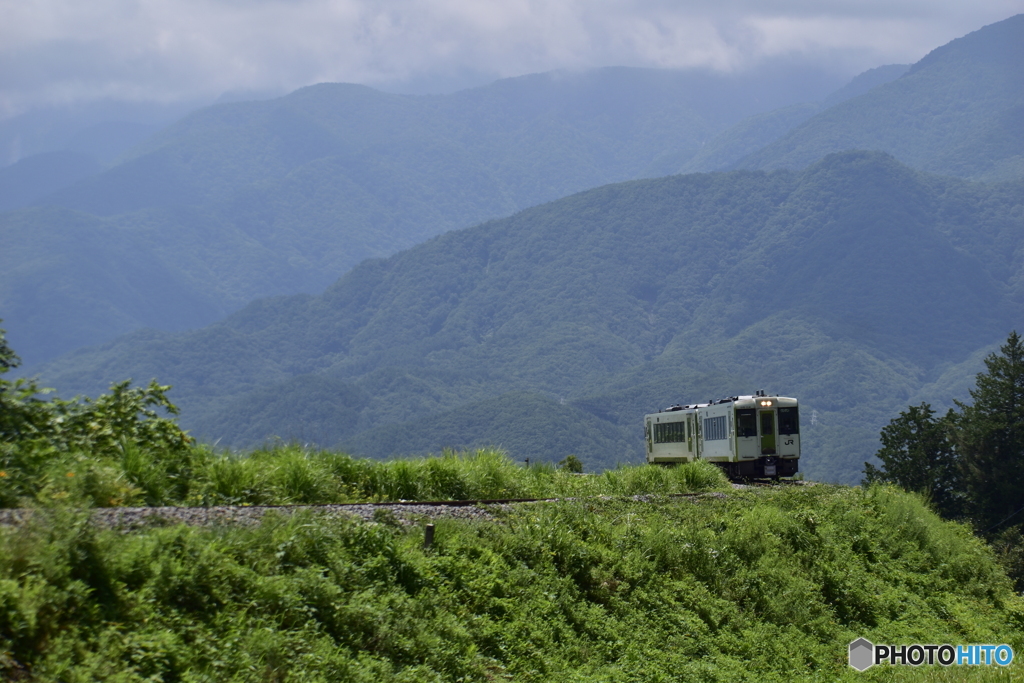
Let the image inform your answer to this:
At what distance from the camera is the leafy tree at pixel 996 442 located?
5359 cm

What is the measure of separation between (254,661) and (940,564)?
1327 cm

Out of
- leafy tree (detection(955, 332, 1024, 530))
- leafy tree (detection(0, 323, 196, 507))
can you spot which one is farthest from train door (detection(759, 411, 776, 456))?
leafy tree (detection(955, 332, 1024, 530))

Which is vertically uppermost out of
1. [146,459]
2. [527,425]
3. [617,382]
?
[617,382]

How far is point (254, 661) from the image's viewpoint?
7.70 metres

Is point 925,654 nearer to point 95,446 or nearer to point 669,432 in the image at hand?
point 95,446

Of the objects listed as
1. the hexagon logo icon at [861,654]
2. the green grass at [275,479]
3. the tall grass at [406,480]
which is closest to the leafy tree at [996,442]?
the tall grass at [406,480]

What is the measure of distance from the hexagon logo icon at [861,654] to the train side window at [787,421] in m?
16.5

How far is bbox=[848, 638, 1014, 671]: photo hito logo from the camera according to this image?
11844mm

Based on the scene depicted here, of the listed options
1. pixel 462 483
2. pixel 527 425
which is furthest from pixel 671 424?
pixel 527 425

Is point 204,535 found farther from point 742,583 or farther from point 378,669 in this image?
point 742,583

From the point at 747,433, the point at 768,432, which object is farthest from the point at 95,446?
the point at 768,432

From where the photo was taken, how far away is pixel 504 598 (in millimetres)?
10570

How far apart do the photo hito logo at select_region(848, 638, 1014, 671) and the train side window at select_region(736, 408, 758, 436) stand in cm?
1535

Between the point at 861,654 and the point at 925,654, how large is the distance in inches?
35.1
